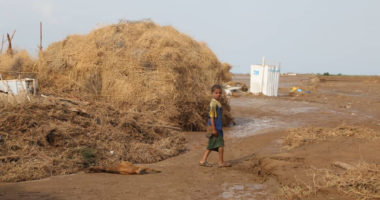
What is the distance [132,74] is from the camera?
10.0m

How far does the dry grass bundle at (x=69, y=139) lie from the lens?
549 cm

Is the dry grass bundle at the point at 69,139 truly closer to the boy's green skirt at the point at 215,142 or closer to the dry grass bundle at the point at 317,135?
the boy's green skirt at the point at 215,142

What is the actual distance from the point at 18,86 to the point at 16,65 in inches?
99.4

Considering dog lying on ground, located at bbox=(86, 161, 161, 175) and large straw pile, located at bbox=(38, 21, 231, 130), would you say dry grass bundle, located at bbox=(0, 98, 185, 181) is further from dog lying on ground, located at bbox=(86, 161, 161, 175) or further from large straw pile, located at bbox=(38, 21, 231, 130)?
large straw pile, located at bbox=(38, 21, 231, 130)

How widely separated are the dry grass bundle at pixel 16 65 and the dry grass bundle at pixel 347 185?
8139 mm

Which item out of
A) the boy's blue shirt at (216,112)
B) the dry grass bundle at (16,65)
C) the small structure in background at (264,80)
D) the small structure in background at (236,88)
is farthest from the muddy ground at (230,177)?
the small structure in background at (236,88)

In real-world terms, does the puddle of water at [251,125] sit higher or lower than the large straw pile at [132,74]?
lower

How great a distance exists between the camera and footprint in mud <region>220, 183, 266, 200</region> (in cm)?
451

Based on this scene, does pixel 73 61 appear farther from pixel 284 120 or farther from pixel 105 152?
pixel 284 120

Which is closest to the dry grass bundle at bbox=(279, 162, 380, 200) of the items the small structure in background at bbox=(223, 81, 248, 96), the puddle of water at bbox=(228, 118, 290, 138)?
the puddle of water at bbox=(228, 118, 290, 138)

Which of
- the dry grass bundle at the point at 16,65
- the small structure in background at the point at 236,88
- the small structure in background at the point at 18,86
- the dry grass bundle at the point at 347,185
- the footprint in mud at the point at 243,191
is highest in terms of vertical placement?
the dry grass bundle at the point at 16,65

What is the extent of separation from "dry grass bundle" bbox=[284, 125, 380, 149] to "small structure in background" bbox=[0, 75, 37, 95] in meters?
5.74

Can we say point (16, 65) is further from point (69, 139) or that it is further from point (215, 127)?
point (215, 127)

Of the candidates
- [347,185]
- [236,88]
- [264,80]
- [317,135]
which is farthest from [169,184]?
[236,88]
